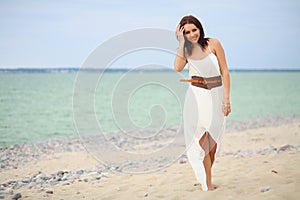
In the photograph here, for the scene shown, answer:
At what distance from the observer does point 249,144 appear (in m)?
10.1

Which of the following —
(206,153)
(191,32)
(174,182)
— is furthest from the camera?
(174,182)

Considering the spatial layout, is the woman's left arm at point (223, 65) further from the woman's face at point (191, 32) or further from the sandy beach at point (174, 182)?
the sandy beach at point (174, 182)

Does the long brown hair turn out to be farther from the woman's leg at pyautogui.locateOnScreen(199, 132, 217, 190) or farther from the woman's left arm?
the woman's leg at pyautogui.locateOnScreen(199, 132, 217, 190)

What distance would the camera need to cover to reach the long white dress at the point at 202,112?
446 cm

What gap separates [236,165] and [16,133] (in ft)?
39.3

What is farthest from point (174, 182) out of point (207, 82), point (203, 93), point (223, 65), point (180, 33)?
point (180, 33)

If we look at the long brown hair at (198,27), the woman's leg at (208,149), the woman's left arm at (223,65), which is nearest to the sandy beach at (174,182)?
the woman's leg at (208,149)

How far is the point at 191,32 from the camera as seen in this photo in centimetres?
435

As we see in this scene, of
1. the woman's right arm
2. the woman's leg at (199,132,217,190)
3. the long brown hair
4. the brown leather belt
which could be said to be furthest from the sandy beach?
the long brown hair

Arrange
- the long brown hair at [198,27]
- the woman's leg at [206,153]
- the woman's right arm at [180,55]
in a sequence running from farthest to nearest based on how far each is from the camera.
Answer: the woman's leg at [206,153]
the woman's right arm at [180,55]
the long brown hair at [198,27]

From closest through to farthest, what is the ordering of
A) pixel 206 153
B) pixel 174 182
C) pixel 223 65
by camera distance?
1. pixel 223 65
2. pixel 206 153
3. pixel 174 182

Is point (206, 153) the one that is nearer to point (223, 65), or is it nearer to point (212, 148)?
point (212, 148)

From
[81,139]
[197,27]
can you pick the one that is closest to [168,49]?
[197,27]

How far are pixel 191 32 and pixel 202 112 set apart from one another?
3.32 feet
